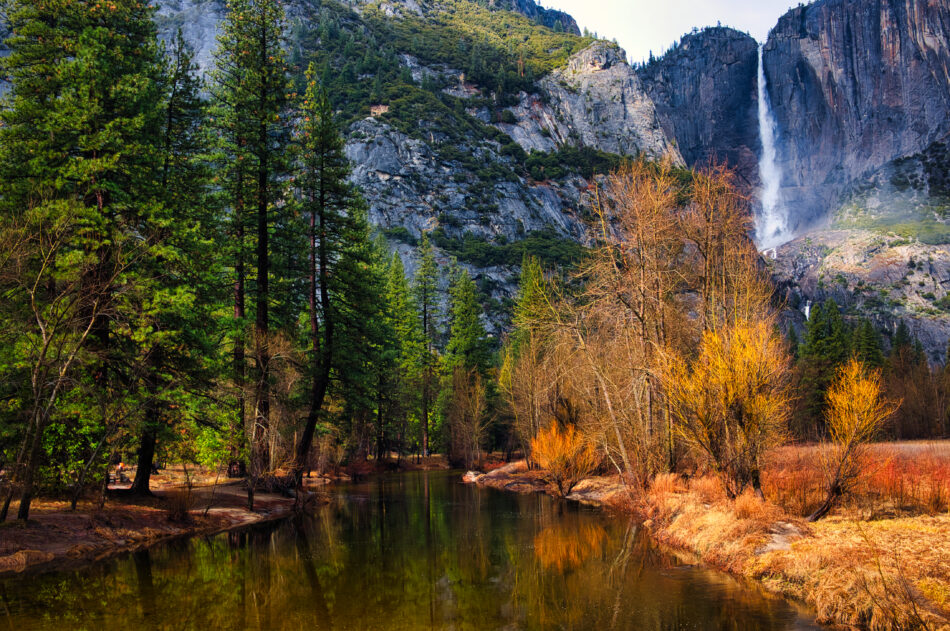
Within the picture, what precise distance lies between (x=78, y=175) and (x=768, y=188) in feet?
593

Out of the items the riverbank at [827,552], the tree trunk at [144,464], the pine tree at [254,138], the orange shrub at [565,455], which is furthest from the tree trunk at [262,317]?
the riverbank at [827,552]

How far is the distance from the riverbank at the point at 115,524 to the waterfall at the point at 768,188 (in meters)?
156

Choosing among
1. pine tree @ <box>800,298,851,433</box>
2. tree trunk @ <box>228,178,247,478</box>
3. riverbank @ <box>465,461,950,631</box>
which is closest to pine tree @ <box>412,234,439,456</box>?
tree trunk @ <box>228,178,247,478</box>

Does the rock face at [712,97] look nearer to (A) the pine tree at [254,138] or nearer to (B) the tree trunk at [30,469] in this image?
(A) the pine tree at [254,138]

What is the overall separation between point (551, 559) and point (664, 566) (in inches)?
107

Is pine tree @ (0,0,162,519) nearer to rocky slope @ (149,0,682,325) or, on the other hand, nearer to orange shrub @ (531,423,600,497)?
orange shrub @ (531,423,600,497)

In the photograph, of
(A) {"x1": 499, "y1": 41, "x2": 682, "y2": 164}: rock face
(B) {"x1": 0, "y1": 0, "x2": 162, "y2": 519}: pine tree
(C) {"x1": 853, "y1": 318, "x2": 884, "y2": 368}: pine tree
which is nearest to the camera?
(B) {"x1": 0, "y1": 0, "x2": 162, "y2": 519}: pine tree

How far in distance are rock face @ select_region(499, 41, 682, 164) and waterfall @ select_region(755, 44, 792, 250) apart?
93.9ft

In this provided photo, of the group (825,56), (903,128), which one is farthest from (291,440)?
(825,56)

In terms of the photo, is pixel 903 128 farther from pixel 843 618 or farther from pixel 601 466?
pixel 843 618

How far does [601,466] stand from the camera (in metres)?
31.1

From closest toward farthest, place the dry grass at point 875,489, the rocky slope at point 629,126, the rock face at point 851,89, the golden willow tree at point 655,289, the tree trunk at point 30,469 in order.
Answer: the tree trunk at point 30,469 < the dry grass at point 875,489 < the golden willow tree at point 655,289 < the rocky slope at point 629,126 < the rock face at point 851,89

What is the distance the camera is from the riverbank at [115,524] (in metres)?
12.8

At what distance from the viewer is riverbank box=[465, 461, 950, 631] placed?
27.0ft
